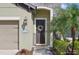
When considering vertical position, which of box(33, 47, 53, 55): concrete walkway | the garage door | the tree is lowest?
box(33, 47, 53, 55): concrete walkway

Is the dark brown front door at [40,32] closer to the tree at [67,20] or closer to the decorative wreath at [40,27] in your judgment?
the decorative wreath at [40,27]

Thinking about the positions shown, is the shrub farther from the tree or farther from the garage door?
the garage door

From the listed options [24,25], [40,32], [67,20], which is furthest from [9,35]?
[67,20]

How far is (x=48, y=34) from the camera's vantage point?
8.34 ft

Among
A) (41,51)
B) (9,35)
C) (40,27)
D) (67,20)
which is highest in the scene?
(67,20)

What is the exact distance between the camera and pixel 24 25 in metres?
2.50

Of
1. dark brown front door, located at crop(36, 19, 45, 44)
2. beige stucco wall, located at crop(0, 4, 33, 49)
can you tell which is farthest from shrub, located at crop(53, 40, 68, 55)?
beige stucco wall, located at crop(0, 4, 33, 49)

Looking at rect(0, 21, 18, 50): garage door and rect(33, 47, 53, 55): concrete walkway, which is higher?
rect(0, 21, 18, 50): garage door

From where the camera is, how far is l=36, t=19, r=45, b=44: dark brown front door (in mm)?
A: 2532

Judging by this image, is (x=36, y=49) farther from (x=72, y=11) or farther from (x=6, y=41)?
(x=72, y=11)

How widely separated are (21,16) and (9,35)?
0.36m

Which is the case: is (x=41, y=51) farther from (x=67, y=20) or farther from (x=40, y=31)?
(x=67, y=20)

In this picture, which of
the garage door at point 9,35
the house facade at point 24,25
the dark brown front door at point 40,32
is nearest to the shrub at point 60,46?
the house facade at point 24,25

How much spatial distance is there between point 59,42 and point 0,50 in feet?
3.14
